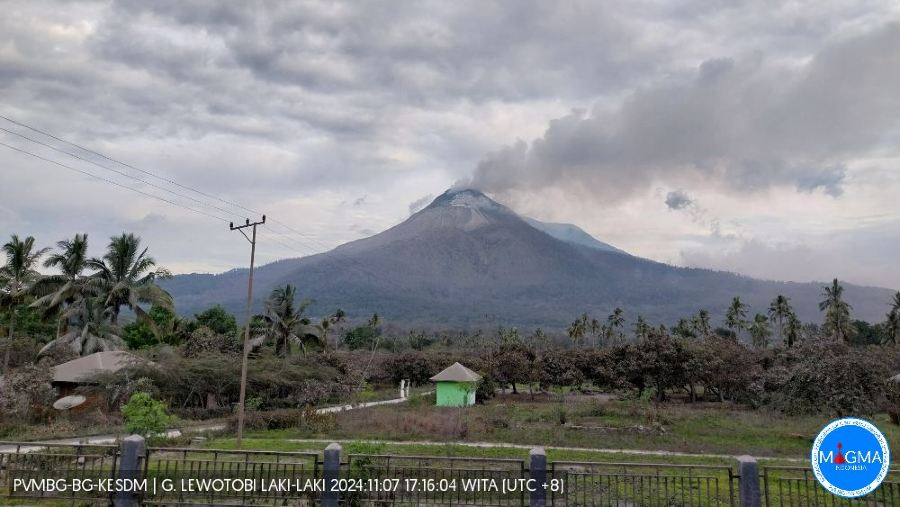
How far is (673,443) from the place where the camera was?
20938 millimetres

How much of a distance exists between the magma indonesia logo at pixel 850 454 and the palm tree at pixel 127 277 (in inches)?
1286

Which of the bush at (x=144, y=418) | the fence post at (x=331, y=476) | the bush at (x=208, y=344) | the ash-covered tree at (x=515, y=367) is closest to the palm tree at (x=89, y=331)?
the bush at (x=208, y=344)

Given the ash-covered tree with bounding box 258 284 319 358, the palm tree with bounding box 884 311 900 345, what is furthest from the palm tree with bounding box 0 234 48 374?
the palm tree with bounding box 884 311 900 345

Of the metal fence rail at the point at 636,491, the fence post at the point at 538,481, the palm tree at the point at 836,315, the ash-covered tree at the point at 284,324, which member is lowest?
the metal fence rail at the point at 636,491

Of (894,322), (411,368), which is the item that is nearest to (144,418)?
(411,368)

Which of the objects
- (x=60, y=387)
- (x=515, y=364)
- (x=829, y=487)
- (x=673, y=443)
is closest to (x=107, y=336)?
(x=60, y=387)

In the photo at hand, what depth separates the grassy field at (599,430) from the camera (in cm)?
2048

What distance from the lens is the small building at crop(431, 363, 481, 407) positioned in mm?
37531

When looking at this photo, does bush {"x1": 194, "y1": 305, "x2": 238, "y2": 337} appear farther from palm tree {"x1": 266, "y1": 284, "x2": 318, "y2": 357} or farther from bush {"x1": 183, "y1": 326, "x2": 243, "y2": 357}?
palm tree {"x1": 266, "y1": 284, "x2": 318, "y2": 357}

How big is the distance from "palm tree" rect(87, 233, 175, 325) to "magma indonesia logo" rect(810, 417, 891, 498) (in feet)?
107

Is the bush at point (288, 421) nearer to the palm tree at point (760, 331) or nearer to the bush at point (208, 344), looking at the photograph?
the bush at point (208, 344)

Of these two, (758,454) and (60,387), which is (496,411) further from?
(60,387)

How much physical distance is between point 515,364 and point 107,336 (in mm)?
26706

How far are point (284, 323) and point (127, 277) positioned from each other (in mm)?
10517
